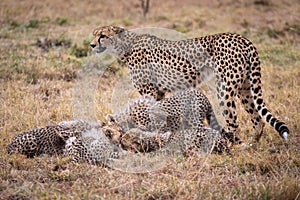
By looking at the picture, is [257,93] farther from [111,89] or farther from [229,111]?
[111,89]

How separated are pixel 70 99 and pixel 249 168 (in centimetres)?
288

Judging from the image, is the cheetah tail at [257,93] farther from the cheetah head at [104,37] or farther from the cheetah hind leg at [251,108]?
the cheetah head at [104,37]

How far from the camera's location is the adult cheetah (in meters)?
5.29

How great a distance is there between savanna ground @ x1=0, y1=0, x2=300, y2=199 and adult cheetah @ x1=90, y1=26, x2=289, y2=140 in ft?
1.24

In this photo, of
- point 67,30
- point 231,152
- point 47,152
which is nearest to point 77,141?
point 47,152

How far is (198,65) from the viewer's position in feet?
18.5

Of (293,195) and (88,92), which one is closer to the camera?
(293,195)

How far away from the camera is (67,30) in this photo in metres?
10.7

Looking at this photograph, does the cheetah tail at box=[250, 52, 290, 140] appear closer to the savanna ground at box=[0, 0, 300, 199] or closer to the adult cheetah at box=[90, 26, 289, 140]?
the adult cheetah at box=[90, 26, 289, 140]

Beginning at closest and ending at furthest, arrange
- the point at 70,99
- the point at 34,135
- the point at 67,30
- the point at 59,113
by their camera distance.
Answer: the point at 34,135, the point at 59,113, the point at 70,99, the point at 67,30

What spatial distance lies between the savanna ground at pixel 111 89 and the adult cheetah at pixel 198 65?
A: 377 millimetres

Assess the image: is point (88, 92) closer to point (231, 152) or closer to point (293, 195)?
point (231, 152)

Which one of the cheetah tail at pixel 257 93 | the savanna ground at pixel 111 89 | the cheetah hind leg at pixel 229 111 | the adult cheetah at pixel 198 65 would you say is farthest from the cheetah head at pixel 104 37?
the cheetah tail at pixel 257 93

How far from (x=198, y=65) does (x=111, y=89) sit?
184cm
